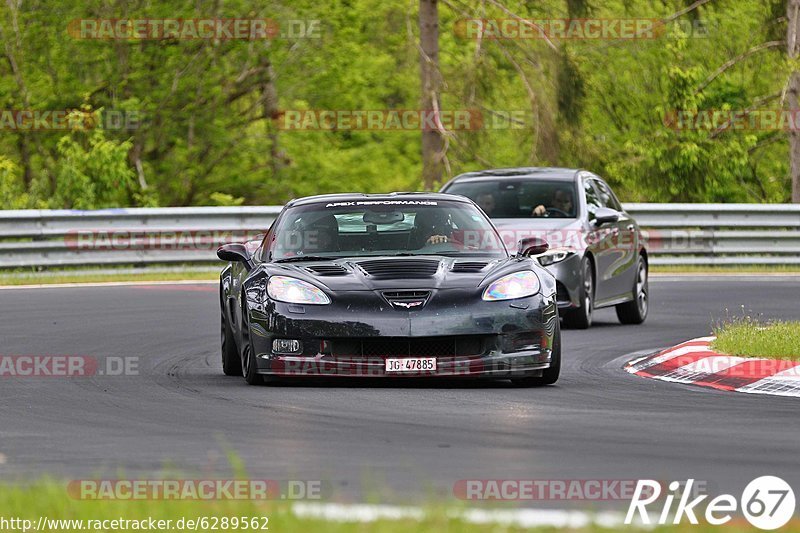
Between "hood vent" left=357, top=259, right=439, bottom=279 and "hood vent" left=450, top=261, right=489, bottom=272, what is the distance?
130 mm

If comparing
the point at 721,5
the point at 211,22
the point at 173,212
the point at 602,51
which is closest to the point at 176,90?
the point at 211,22

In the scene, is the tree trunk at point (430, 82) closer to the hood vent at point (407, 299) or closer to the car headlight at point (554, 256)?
the car headlight at point (554, 256)

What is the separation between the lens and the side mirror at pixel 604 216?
17156 millimetres

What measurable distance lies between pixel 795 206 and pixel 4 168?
44.7ft

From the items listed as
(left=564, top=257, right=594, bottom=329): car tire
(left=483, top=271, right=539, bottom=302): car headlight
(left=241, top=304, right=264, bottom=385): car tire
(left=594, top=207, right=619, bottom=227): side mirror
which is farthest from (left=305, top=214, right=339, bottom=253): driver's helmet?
(left=594, top=207, right=619, bottom=227): side mirror

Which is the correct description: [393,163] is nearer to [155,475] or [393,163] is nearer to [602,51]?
[602,51]

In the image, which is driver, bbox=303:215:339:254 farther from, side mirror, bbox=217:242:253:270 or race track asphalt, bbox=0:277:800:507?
race track asphalt, bbox=0:277:800:507

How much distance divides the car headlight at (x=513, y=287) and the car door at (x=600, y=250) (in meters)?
5.45

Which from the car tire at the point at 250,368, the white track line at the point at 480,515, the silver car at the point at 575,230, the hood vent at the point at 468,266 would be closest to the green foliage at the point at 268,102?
the silver car at the point at 575,230

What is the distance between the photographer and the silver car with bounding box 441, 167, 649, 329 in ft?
54.6

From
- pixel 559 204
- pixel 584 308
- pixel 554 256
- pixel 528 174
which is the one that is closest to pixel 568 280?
pixel 554 256

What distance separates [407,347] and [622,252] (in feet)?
24.0

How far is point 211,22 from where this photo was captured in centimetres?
3350

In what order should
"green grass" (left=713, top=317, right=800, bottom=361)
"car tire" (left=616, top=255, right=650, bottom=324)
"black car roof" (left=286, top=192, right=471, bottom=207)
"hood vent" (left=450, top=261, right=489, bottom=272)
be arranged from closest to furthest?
"hood vent" (left=450, top=261, right=489, bottom=272)
"green grass" (left=713, top=317, right=800, bottom=361)
"black car roof" (left=286, top=192, right=471, bottom=207)
"car tire" (left=616, top=255, right=650, bottom=324)
